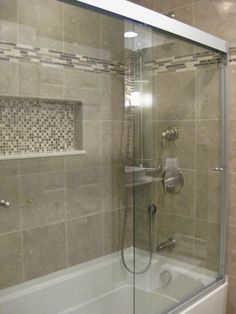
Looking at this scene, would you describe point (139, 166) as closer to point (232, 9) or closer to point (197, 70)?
point (197, 70)

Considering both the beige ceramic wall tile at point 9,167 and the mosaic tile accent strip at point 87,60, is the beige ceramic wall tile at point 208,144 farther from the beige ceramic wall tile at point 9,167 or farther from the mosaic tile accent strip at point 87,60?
the beige ceramic wall tile at point 9,167

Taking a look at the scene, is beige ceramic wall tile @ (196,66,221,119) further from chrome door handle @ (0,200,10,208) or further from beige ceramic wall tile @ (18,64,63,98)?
chrome door handle @ (0,200,10,208)

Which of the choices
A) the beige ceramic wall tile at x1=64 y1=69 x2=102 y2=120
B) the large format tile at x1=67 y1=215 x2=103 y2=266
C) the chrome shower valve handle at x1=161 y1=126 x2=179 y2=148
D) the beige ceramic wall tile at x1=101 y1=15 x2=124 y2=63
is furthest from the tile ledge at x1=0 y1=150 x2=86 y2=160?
the beige ceramic wall tile at x1=101 y1=15 x2=124 y2=63

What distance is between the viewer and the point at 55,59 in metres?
1.91

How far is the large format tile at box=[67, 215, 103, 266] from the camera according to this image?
2.08 meters

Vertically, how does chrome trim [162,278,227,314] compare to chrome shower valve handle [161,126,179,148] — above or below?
below

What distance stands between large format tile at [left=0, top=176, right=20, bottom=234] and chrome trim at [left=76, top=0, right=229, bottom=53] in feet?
3.32

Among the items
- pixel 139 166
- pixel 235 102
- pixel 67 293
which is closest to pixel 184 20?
pixel 235 102

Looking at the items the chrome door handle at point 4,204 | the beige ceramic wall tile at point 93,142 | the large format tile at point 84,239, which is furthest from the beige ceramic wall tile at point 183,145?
the chrome door handle at point 4,204

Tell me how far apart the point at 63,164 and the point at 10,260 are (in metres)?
0.63

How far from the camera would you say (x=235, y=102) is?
1969 mm

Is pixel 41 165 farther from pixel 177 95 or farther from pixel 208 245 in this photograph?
pixel 208 245

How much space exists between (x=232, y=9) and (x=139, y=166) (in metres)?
1.08

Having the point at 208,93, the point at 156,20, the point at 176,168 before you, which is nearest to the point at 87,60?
the point at 156,20
